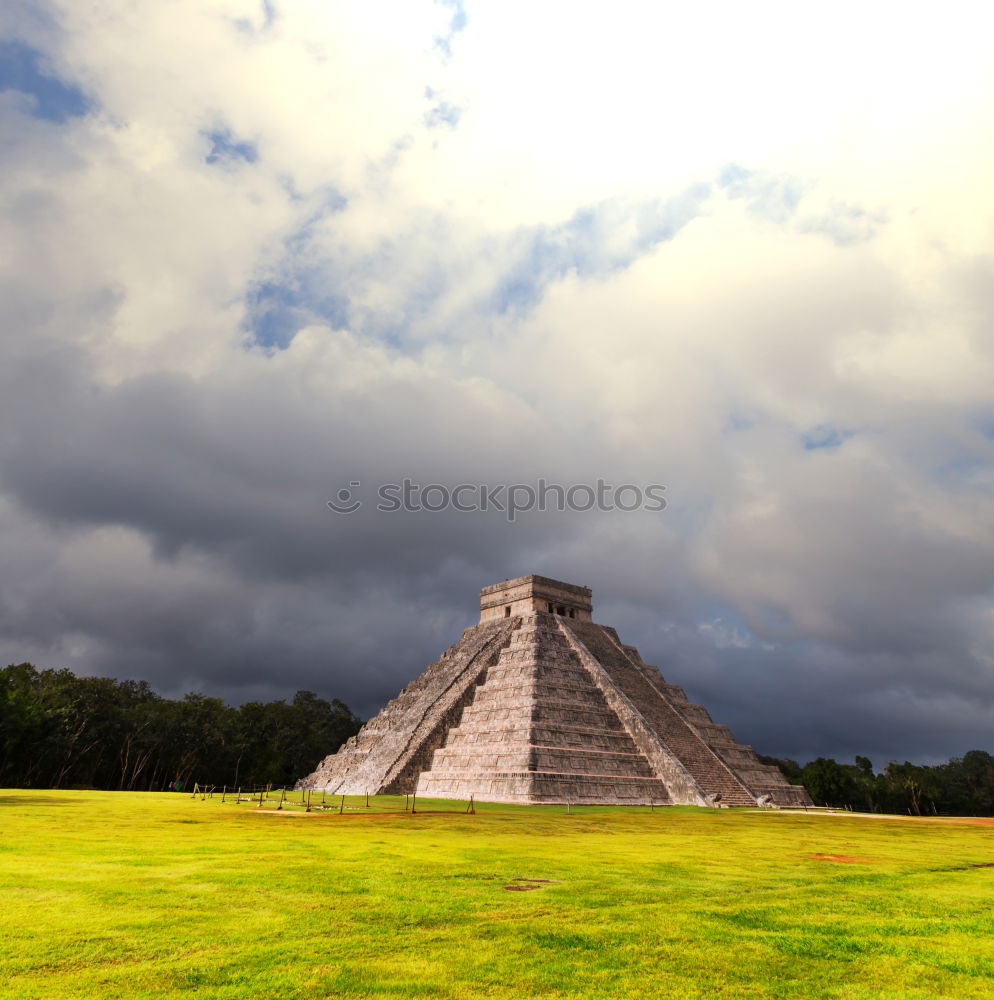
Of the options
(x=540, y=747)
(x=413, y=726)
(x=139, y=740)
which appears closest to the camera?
(x=540, y=747)

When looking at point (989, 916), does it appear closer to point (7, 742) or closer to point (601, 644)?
point (601, 644)

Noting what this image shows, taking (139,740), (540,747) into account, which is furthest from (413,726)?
(139,740)

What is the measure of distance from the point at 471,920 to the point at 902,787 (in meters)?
91.9

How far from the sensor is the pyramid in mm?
35094

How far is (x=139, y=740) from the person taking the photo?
6375 cm

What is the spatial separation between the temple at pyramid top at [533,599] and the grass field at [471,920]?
38.7 m

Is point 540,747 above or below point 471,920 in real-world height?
above

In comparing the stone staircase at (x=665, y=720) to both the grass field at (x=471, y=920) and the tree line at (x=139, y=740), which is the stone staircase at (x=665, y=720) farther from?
the tree line at (x=139, y=740)

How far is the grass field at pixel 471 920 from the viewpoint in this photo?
588cm

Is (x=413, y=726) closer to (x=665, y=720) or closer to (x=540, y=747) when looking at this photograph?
(x=540, y=747)

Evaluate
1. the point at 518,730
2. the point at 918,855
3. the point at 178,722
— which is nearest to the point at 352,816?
the point at 518,730

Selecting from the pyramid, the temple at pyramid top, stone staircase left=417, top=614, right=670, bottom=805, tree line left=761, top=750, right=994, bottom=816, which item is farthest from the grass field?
tree line left=761, top=750, right=994, bottom=816

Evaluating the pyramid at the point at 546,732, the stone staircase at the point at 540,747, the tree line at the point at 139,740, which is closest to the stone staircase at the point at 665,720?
the pyramid at the point at 546,732

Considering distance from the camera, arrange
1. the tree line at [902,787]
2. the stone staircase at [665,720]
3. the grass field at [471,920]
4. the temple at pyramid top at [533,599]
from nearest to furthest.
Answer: the grass field at [471,920], the stone staircase at [665,720], the temple at pyramid top at [533,599], the tree line at [902,787]
